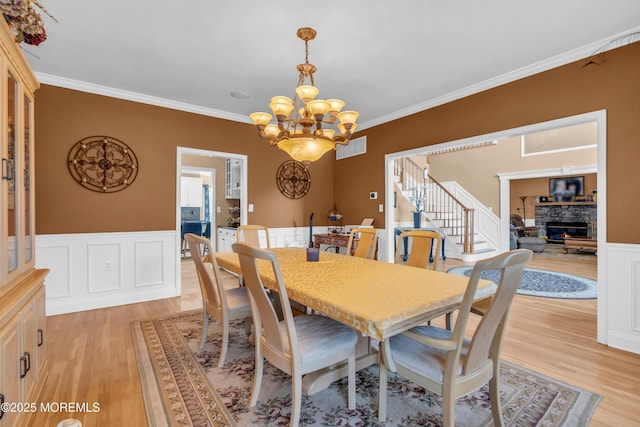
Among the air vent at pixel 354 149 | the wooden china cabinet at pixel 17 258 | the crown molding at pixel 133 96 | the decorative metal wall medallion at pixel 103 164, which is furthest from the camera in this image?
the air vent at pixel 354 149

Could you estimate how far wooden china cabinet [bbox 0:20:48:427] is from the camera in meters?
1.44

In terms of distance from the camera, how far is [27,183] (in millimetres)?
1973

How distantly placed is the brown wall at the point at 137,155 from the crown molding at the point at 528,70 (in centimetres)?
239

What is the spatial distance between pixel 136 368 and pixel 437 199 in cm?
743

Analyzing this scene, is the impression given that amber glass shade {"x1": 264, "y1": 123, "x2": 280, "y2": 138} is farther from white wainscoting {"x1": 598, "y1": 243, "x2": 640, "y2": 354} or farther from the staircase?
Answer: the staircase

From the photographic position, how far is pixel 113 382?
2062 millimetres

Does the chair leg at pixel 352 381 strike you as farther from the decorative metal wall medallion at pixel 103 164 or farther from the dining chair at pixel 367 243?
the decorative metal wall medallion at pixel 103 164

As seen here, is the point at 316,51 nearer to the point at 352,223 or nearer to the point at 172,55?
the point at 172,55

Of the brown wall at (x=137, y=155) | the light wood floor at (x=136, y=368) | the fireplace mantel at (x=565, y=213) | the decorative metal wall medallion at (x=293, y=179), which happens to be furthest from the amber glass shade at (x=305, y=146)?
the fireplace mantel at (x=565, y=213)

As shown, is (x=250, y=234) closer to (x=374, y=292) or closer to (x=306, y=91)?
(x=306, y=91)

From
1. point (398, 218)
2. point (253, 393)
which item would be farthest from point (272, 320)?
point (398, 218)

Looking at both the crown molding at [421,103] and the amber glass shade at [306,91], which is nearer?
the amber glass shade at [306,91]

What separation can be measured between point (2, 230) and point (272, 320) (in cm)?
142

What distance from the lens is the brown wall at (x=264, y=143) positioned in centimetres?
262
